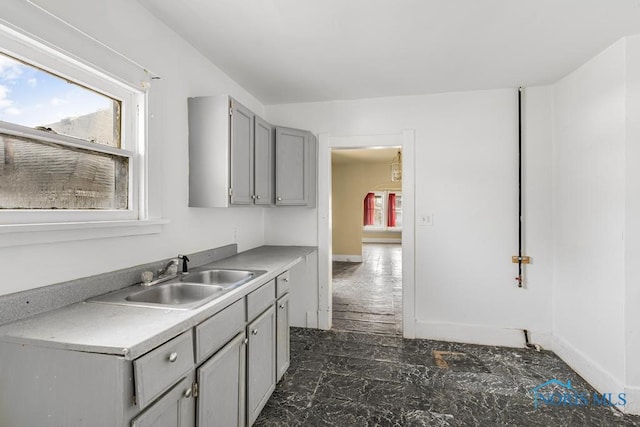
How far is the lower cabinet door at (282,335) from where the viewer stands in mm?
2203

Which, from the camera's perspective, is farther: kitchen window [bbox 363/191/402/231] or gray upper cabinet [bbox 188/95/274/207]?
kitchen window [bbox 363/191/402/231]

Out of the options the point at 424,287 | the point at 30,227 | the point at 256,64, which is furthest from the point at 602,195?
the point at 30,227

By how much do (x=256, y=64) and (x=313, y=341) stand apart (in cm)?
263

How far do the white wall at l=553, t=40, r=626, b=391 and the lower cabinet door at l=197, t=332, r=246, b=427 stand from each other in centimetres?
255

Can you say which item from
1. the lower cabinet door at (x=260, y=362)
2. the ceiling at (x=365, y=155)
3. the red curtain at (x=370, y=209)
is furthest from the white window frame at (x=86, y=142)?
the red curtain at (x=370, y=209)

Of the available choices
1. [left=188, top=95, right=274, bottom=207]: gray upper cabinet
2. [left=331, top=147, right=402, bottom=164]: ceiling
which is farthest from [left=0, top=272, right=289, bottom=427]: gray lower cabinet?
[left=331, top=147, right=402, bottom=164]: ceiling

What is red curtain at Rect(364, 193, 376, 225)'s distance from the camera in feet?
34.7

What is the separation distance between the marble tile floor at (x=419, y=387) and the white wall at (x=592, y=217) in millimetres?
308

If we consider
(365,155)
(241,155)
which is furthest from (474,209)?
(365,155)

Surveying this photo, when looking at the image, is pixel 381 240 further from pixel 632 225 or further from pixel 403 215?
pixel 632 225

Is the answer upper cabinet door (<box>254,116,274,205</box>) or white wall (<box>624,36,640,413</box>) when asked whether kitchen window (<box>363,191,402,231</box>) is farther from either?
white wall (<box>624,36,640,413</box>)

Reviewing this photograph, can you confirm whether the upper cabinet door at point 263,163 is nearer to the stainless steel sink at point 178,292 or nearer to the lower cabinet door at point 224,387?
the stainless steel sink at point 178,292

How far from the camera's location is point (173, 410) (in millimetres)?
1179

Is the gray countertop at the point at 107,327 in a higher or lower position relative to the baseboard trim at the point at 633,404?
higher
